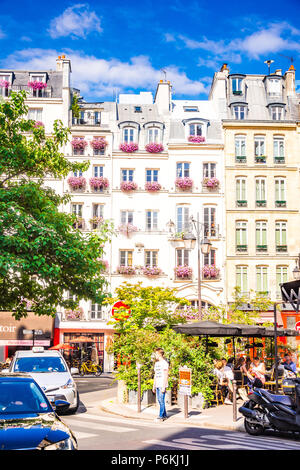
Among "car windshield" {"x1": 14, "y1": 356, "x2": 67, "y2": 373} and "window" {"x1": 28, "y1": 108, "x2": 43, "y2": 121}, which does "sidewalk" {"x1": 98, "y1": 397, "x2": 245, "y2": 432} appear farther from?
"window" {"x1": 28, "y1": 108, "x2": 43, "y2": 121}

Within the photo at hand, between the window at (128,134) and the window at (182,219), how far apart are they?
18.8 feet

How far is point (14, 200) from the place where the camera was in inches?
599

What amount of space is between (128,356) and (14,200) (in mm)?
5689

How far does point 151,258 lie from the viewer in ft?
118

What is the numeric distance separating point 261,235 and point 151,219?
6957mm

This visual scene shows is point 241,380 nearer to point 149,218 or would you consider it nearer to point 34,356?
point 34,356

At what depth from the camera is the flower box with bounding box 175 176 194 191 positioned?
36344 mm

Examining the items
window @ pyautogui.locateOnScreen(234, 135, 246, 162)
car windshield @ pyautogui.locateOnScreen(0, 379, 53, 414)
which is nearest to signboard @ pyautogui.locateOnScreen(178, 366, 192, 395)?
car windshield @ pyautogui.locateOnScreen(0, 379, 53, 414)

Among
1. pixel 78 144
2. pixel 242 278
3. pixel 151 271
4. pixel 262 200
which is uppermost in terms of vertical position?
pixel 78 144

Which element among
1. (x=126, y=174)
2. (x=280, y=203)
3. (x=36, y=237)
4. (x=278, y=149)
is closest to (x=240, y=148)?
(x=278, y=149)

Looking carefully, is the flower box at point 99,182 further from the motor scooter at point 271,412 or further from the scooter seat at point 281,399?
the scooter seat at point 281,399

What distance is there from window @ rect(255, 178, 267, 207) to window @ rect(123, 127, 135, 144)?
28.2 feet

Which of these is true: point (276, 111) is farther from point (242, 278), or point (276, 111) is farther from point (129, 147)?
point (242, 278)

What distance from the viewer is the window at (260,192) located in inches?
1438
